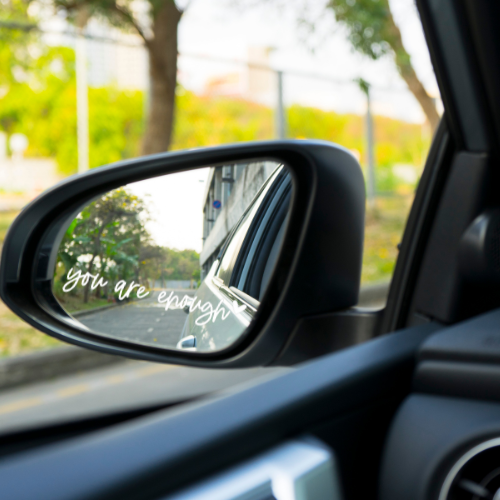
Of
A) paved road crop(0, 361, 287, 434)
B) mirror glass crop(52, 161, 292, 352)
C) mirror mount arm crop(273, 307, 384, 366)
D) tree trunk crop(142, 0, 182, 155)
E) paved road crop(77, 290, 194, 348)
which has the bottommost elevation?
paved road crop(0, 361, 287, 434)

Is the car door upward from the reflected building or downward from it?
downward

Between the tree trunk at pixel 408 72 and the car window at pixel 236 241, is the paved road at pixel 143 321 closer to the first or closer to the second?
the car window at pixel 236 241

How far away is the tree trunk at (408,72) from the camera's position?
6.02 meters

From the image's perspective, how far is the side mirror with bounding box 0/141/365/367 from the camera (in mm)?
1071

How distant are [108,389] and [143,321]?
12.9 ft

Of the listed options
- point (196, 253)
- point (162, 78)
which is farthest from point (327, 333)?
point (162, 78)

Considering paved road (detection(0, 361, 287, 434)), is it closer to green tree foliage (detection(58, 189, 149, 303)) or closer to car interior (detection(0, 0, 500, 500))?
car interior (detection(0, 0, 500, 500))

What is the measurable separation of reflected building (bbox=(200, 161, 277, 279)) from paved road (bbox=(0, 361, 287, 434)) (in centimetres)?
318

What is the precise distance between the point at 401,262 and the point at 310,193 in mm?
304

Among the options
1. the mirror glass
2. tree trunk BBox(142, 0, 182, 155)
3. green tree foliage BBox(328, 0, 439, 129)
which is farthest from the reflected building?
tree trunk BBox(142, 0, 182, 155)

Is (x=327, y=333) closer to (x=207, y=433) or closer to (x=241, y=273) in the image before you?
(x=241, y=273)

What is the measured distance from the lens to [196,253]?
3.43ft

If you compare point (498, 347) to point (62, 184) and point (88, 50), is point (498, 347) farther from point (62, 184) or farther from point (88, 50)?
point (88, 50)

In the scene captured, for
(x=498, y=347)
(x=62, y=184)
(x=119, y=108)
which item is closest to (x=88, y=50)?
(x=119, y=108)
